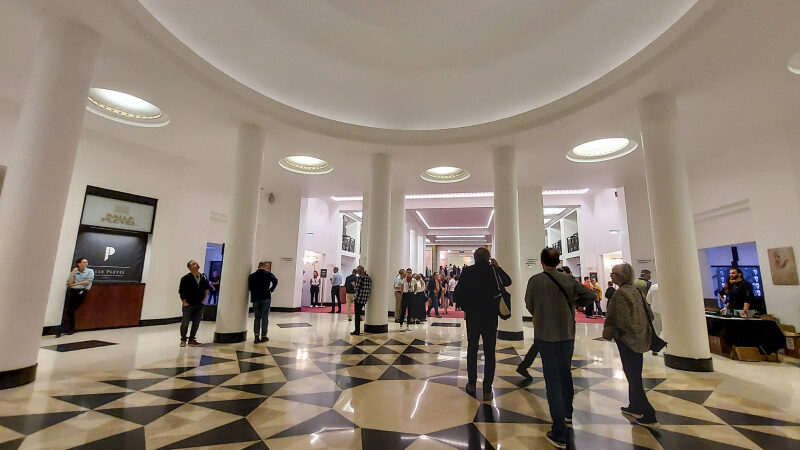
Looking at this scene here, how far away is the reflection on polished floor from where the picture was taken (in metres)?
2.70

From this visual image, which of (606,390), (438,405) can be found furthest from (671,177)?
(438,405)

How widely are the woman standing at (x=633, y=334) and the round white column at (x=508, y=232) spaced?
4.47 m

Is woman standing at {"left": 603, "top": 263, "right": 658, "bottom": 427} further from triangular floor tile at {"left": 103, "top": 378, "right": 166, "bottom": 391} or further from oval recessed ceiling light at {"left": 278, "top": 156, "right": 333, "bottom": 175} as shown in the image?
oval recessed ceiling light at {"left": 278, "top": 156, "right": 333, "bottom": 175}

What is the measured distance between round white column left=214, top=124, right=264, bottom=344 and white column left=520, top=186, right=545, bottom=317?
8.39 meters

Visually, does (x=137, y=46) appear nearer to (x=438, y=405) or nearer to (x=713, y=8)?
(x=438, y=405)

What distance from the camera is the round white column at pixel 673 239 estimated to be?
17.2 ft

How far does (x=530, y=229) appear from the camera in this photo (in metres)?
11.5

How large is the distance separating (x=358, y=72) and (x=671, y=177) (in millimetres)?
6203

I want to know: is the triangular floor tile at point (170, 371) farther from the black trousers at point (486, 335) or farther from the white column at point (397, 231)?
the white column at point (397, 231)

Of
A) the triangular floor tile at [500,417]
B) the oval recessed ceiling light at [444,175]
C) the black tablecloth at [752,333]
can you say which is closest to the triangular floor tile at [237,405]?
the triangular floor tile at [500,417]

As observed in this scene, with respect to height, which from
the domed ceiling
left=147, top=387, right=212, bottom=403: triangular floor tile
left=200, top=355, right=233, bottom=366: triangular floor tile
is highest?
the domed ceiling

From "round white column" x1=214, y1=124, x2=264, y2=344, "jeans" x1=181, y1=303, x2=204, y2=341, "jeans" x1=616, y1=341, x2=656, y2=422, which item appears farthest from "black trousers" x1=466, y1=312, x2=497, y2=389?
"jeans" x1=181, y1=303, x2=204, y2=341

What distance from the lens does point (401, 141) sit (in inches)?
320

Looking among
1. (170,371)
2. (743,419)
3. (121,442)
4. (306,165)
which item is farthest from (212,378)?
(306,165)
